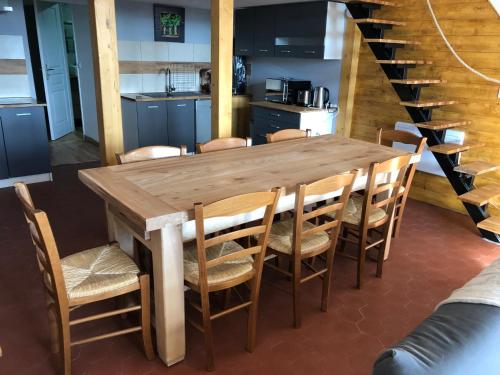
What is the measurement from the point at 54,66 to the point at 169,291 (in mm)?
5687

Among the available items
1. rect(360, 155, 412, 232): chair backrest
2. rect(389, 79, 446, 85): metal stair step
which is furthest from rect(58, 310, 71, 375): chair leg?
rect(389, 79, 446, 85): metal stair step

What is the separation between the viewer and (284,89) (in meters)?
5.53

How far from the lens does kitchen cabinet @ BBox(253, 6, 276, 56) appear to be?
17.4 ft

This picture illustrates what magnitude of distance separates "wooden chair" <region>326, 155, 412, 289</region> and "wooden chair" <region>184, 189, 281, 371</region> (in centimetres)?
84

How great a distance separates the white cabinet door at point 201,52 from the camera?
243 inches

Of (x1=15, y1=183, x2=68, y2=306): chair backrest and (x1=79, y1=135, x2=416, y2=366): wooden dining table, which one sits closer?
(x1=15, y1=183, x2=68, y2=306): chair backrest

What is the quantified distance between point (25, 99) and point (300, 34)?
3.28 meters

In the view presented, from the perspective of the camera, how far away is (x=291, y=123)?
197 inches

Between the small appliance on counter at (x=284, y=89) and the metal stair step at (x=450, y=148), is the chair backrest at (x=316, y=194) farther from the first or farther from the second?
the small appliance on counter at (x=284, y=89)

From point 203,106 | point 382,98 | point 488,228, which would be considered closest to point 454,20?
point 382,98

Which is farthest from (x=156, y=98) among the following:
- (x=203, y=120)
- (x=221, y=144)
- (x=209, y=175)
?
(x=209, y=175)

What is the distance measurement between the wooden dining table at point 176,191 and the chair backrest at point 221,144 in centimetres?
9

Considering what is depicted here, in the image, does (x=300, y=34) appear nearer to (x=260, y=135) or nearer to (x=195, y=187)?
(x=260, y=135)

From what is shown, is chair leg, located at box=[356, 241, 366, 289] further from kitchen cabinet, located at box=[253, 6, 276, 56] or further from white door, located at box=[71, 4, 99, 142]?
white door, located at box=[71, 4, 99, 142]
